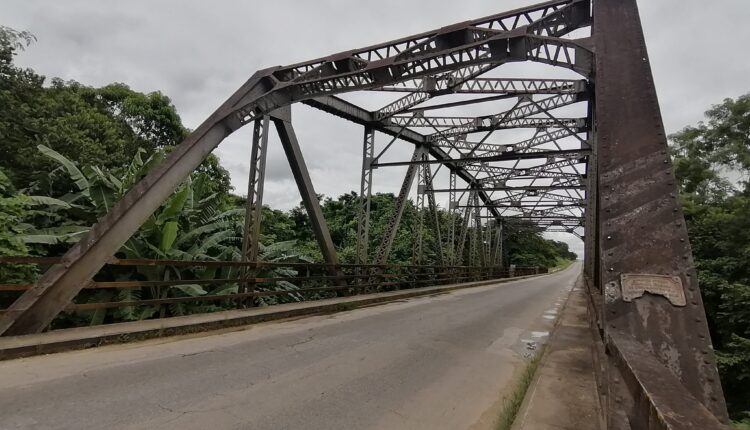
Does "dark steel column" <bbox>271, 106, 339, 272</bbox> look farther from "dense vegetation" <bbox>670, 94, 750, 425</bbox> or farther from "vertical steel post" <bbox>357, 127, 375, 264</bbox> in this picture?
"dense vegetation" <bbox>670, 94, 750, 425</bbox>

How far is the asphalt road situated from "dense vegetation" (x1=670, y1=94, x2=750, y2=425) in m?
5.52

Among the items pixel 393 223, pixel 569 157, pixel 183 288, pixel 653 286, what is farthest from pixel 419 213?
pixel 653 286

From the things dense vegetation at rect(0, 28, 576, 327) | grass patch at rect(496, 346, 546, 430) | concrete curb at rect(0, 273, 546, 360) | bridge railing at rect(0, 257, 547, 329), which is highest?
dense vegetation at rect(0, 28, 576, 327)

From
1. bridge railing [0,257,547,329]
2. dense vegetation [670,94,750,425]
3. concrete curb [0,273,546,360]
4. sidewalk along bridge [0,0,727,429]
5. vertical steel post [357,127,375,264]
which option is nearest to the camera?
sidewalk along bridge [0,0,727,429]

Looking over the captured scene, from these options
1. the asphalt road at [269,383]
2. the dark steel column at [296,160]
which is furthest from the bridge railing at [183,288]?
the dark steel column at [296,160]

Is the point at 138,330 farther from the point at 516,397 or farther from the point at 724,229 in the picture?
the point at 724,229

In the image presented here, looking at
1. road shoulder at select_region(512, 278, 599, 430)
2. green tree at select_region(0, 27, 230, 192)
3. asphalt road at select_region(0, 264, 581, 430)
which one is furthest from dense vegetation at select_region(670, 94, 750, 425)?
green tree at select_region(0, 27, 230, 192)

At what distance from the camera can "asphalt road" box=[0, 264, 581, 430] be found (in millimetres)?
3492

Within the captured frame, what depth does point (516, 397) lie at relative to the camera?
167 inches

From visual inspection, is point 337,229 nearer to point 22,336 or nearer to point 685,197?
point 685,197

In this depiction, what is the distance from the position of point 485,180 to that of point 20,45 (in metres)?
20.6

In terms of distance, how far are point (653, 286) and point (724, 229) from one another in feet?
42.2

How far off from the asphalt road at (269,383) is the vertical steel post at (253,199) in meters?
2.01

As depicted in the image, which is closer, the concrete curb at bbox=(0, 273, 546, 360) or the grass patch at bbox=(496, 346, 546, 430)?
the grass patch at bbox=(496, 346, 546, 430)
